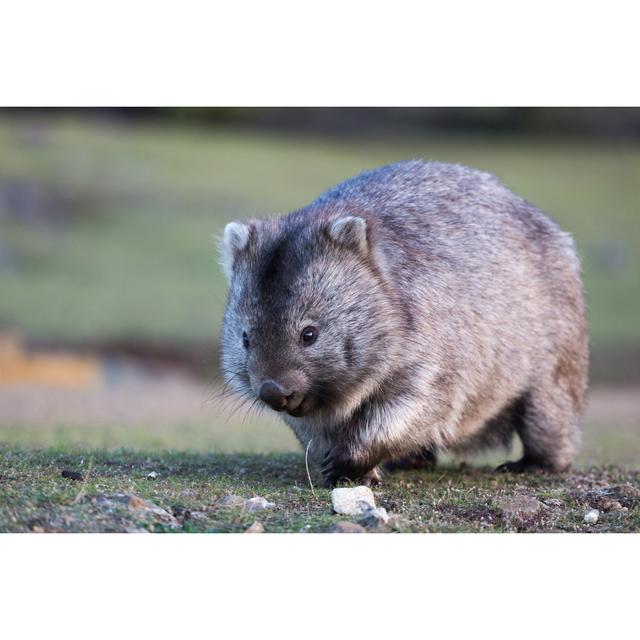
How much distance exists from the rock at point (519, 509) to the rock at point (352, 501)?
86 cm

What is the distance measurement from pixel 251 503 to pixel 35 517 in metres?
1.25

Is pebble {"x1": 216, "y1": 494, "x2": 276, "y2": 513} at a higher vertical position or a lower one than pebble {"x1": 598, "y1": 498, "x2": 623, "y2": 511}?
higher

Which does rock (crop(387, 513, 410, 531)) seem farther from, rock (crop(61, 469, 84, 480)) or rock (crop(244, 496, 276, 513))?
rock (crop(61, 469, 84, 480))

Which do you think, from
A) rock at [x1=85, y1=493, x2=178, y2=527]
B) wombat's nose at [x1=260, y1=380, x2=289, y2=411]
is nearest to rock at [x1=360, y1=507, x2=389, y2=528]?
wombat's nose at [x1=260, y1=380, x2=289, y2=411]

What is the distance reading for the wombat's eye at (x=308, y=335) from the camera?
6.61 meters

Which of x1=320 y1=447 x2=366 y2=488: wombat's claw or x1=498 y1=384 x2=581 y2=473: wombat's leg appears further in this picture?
x1=498 y1=384 x2=581 y2=473: wombat's leg

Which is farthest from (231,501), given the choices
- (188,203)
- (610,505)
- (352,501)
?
(188,203)

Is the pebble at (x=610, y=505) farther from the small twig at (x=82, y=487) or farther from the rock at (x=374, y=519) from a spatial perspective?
the small twig at (x=82, y=487)

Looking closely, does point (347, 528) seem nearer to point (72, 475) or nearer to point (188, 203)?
point (72, 475)

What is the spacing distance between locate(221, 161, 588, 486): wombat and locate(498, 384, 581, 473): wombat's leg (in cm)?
1

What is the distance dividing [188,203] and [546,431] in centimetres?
1377

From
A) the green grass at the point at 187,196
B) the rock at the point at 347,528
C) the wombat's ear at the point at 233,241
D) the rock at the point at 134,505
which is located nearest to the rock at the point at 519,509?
the rock at the point at 347,528

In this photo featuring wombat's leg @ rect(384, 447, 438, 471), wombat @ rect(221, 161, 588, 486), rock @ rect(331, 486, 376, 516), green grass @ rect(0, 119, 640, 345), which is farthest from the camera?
green grass @ rect(0, 119, 640, 345)

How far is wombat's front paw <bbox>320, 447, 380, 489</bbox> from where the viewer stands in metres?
7.10
